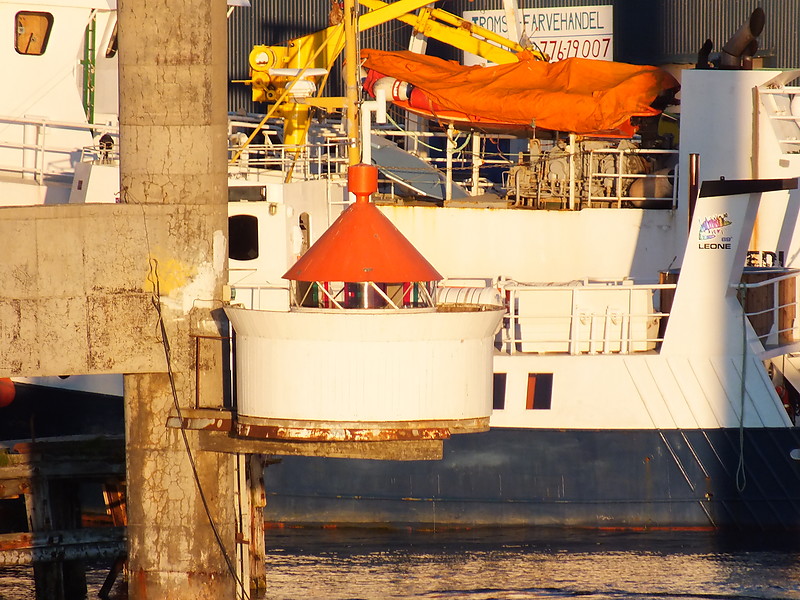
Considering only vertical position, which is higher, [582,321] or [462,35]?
[462,35]

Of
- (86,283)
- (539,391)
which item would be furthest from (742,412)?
(86,283)

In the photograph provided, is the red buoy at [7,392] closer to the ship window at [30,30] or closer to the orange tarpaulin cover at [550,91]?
→ the ship window at [30,30]

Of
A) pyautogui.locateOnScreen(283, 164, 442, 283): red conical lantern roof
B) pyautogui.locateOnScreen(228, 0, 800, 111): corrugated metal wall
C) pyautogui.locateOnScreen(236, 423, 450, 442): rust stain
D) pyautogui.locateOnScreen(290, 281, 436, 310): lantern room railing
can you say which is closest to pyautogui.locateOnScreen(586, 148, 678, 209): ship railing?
pyautogui.locateOnScreen(283, 164, 442, 283): red conical lantern roof

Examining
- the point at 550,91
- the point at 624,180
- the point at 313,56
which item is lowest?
the point at 624,180

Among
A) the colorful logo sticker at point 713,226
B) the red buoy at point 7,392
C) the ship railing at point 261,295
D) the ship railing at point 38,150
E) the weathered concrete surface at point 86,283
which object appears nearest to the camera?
the weathered concrete surface at point 86,283

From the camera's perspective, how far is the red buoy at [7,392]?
21.8 metres

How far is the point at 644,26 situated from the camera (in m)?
39.4

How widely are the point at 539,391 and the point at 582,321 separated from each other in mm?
1329

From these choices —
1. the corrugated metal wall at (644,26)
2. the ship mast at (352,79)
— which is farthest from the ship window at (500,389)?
the corrugated metal wall at (644,26)

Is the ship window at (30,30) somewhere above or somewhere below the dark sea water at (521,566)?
above

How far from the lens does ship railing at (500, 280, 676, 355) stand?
19375 mm

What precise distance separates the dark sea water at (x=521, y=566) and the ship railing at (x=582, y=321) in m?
2.71

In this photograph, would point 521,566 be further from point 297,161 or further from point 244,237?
point 297,161

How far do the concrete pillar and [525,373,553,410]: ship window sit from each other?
823cm
